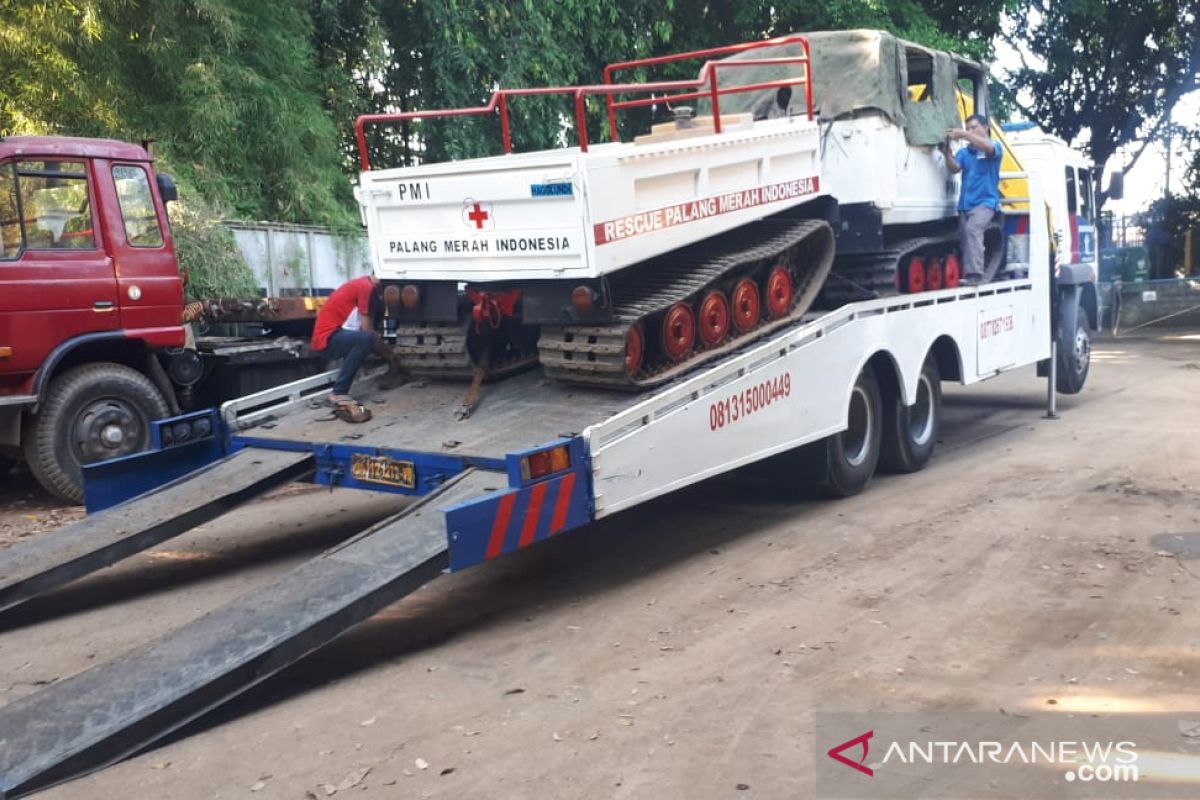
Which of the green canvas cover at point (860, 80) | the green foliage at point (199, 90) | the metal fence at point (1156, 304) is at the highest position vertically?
the green foliage at point (199, 90)

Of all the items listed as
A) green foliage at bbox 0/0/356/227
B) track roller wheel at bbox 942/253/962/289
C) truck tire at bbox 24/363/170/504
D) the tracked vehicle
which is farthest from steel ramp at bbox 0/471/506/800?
green foliage at bbox 0/0/356/227

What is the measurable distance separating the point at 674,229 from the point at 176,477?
11.7 ft

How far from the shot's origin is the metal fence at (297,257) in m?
11.8

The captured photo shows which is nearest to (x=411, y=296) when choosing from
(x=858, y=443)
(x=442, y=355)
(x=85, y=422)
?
(x=442, y=355)

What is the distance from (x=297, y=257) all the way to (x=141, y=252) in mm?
3351

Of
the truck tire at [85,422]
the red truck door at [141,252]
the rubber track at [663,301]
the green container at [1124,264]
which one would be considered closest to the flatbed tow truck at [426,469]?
the rubber track at [663,301]

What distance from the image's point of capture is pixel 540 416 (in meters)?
6.67

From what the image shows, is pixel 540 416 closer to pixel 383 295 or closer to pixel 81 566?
pixel 383 295

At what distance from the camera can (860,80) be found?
8.79 m

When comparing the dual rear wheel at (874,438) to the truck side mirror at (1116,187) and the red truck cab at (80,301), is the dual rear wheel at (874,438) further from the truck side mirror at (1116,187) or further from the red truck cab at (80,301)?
the truck side mirror at (1116,187)

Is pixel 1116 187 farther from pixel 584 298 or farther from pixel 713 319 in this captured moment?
pixel 584 298

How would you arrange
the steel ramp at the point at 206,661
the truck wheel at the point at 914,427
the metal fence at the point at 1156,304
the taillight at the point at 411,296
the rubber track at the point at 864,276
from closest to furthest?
the steel ramp at the point at 206,661 → the taillight at the point at 411,296 → the rubber track at the point at 864,276 → the truck wheel at the point at 914,427 → the metal fence at the point at 1156,304

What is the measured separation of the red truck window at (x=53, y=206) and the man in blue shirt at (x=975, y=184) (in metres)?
6.96

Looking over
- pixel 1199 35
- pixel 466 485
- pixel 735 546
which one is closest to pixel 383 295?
pixel 466 485
